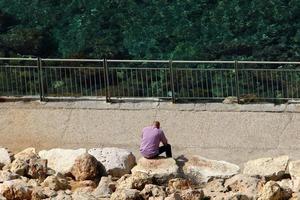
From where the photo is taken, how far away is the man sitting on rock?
16.6 metres

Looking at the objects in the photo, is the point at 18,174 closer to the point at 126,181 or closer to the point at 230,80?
the point at 126,181

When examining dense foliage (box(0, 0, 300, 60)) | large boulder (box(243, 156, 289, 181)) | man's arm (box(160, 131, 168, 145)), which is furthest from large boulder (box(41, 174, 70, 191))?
dense foliage (box(0, 0, 300, 60))

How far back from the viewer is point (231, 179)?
15.5m

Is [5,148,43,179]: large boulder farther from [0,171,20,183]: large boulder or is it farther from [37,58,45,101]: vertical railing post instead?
[37,58,45,101]: vertical railing post

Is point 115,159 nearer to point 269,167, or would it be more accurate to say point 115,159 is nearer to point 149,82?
point 269,167

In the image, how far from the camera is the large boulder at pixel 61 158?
1645cm

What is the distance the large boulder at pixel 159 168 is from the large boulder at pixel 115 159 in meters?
0.17

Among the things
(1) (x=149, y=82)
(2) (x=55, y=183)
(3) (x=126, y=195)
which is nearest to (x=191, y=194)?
(3) (x=126, y=195)

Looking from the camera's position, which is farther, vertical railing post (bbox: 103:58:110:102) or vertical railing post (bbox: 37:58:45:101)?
vertical railing post (bbox: 37:58:45:101)

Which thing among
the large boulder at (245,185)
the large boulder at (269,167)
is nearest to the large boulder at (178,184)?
the large boulder at (245,185)

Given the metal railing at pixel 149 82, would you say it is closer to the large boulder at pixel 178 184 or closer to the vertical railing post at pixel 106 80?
the vertical railing post at pixel 106 80

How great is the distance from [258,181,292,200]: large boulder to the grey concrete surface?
2.29 meters

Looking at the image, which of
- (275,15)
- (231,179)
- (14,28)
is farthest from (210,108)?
(14,28)

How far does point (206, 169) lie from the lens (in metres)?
16.0
